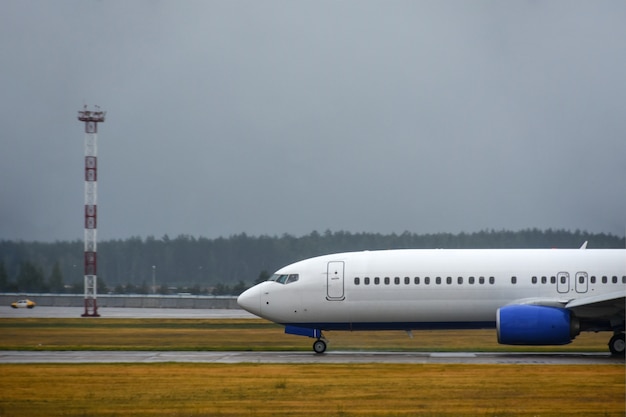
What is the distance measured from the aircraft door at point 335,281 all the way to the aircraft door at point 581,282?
6991mm

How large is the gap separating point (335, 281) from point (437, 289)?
123 inches

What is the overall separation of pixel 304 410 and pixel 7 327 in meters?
30.3

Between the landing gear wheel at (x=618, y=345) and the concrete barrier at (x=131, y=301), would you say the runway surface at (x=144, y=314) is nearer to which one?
the concrete barrier at (x=131, y=301)

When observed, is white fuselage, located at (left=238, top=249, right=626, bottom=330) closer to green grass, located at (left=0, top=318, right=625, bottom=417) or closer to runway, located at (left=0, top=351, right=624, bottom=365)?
runway, located at (left=0, top=351, right=624, bottom=365)

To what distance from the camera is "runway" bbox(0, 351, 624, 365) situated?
1042 inches

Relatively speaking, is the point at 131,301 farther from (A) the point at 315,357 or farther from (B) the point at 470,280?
(B) the point at 470,280

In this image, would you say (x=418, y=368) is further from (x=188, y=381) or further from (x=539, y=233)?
(x=539, y=233)

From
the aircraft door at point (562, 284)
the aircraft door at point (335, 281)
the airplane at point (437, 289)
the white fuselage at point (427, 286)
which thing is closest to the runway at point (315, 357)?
the airplane at point (437, 289)

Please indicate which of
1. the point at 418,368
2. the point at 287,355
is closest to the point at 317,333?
the point at 287,355

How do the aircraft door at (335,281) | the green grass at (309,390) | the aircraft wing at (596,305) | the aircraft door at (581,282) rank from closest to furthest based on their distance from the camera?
the green grass at (309,390)
the aircraft wing at (596,305)
the aircraft door at (581,282)
the aircraft door at (335,281)

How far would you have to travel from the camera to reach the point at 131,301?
74688mm

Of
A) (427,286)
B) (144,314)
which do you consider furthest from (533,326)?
(144,314)

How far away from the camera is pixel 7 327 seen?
44.5 metres

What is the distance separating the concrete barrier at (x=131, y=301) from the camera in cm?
7131
